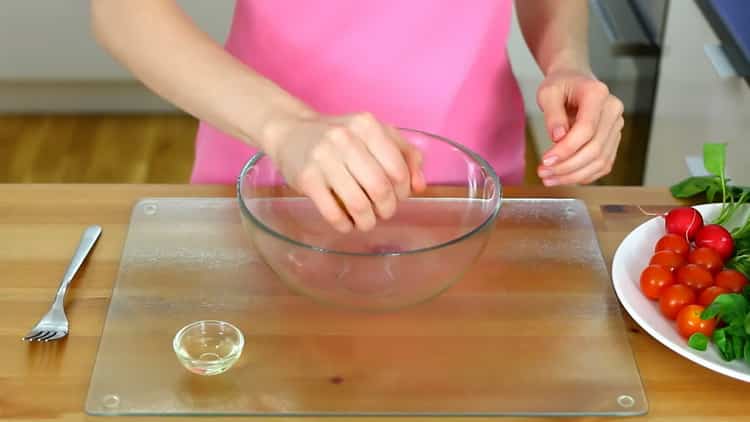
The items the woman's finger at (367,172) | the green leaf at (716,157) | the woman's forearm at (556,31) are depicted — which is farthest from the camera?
the woman's forearm at (556,31)

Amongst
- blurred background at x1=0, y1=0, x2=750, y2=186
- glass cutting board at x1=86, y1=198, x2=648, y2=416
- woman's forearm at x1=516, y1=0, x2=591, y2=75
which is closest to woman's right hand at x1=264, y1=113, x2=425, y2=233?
glass cutting board at x1=86, y1=198, x2=648, y2=416

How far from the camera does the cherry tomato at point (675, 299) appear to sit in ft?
2.86

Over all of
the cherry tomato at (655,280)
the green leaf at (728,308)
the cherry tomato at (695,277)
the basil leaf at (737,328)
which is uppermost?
the green leaf at (728,308)

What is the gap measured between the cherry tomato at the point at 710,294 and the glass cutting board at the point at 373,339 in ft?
0.24

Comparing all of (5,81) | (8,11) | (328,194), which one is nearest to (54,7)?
(8,11)

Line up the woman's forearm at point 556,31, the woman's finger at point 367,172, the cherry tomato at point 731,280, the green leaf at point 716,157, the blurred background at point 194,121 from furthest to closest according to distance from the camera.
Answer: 1. the blurred background at point 194,121
2. the woman's forearm at point 556,31
3. the green leaf at point 716,157
4. the cherry tomato at point 731,280
5. the woman's finger at point 367,172

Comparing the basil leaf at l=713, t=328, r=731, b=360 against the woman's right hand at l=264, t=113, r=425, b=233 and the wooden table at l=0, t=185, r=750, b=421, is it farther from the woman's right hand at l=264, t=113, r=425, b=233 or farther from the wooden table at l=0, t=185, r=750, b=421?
the woman's right hand at l=264, t=113, r=425, b=233

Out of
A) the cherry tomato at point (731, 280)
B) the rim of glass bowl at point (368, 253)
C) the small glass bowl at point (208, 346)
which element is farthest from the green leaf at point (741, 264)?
the small glass bowl at point (208, 346)

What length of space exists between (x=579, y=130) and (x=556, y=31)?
271mm

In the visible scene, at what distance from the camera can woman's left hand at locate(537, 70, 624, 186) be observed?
3.04ft

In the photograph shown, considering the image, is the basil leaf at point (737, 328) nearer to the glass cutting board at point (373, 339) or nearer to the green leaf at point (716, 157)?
the glass cutting board at point (373, 339)

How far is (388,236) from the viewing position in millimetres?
1002

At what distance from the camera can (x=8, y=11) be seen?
2506 mm

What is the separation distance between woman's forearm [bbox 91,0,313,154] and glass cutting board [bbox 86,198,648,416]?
0.14m
